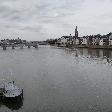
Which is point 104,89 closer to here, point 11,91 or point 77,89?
point 77,89

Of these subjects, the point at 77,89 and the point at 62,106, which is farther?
the point at 77,89

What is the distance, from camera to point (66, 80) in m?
43.3

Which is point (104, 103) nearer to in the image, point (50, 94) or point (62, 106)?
point (62, 106)

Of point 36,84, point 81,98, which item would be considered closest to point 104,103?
point 81,98

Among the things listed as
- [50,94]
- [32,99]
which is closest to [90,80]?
[50,94]

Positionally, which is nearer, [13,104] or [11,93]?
[13,104]

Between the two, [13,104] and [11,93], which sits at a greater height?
[11,93]

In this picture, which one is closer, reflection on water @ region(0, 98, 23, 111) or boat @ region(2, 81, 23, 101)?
reflection on water @ region(0, 98, 23, 111)

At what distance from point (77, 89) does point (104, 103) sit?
7.33 m

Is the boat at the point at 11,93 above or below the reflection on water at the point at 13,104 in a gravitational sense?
above

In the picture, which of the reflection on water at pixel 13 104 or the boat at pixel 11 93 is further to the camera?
the boat at pixel 11 93

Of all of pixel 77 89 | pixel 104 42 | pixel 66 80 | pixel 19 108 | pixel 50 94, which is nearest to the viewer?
pixel 19 108

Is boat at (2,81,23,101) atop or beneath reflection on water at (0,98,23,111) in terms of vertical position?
atop

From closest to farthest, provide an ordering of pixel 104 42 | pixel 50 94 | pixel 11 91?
pixel 11 91 < pixel 50 94 < pixel 104 42
